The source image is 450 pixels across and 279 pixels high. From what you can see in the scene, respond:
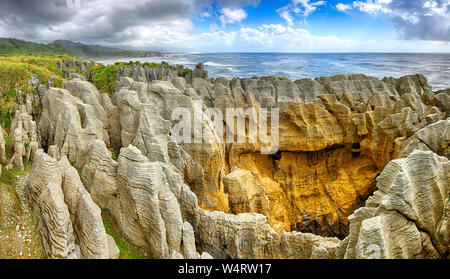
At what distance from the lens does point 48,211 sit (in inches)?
334

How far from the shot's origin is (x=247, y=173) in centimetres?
2077

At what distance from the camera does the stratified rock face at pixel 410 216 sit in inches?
270

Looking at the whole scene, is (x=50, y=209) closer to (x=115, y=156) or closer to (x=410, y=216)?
(x=115, y=156)

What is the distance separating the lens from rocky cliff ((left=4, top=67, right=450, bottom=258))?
7895 millimetres

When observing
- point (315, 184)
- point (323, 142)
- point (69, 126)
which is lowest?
point (315, 184)

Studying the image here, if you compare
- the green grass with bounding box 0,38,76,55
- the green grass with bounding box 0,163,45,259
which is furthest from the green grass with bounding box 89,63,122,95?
the green grass with bounding box 0,163,45,259

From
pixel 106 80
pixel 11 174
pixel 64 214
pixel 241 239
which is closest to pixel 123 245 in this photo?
pixel 64 214

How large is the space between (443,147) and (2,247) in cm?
2040

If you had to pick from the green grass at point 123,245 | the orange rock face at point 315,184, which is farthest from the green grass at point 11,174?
the orange rock face at point 315,184

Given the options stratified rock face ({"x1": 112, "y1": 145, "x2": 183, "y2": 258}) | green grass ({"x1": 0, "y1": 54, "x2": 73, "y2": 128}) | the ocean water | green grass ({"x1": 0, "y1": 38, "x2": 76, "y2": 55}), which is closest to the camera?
stratified rock face ({"x1": 112, "y1": 145, "x2": 183, "y2": 258})

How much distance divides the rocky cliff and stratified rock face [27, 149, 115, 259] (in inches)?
1.5

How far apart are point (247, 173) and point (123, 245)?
40.2ft

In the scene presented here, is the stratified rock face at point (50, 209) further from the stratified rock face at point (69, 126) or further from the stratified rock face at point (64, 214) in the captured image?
the stratified rock face at point (69, 126)

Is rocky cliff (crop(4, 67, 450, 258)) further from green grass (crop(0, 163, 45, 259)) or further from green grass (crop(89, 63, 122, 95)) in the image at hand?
green grass (crop(89, 63, 122, 95))
